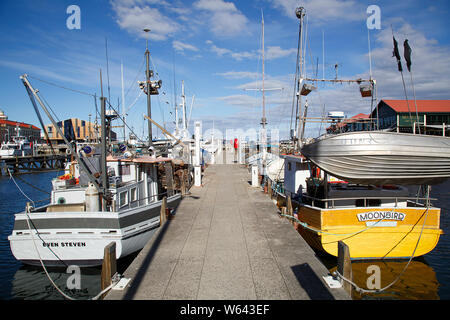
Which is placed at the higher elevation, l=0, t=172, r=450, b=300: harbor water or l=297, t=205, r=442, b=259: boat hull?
l=297, t=205, r=442, b=259: boat hull

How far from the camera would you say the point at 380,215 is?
9484 mm

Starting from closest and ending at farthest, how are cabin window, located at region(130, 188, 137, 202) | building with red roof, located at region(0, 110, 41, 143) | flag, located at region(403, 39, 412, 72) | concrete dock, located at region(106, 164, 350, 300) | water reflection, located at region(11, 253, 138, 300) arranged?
concrete dock, located at region(106, 164, 350, 300) → flag, located at region(403, 39, 412, 72) → water reflection, located at region(11, 253, 138, 300) → cabin window, located at region(130, 188, 137, 202) → building with red roof, located at region(0, 110, 41, 143)

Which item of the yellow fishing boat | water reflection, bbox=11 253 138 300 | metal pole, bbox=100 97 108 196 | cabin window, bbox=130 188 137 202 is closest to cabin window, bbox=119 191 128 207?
cabin window, bbox=130 188 137 202

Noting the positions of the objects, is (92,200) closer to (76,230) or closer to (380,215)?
(76,230)

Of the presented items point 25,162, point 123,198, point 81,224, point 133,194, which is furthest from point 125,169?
point 25,162

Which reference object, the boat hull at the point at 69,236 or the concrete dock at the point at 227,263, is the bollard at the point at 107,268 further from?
the boat hull at the point at 69,236

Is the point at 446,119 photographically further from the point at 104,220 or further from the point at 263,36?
the point at 104,220

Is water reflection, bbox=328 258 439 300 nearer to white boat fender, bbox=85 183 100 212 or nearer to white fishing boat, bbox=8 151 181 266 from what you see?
white fishing boat, bbox=8 151 181 266

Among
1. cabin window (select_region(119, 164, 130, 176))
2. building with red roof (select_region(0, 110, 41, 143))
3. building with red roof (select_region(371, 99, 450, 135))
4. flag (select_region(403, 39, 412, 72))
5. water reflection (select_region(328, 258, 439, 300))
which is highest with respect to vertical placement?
building with red roof (select_region(0, 110, 41, 143))

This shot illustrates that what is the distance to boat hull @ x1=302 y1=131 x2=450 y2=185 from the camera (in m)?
8.05

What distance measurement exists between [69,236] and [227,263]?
532cm

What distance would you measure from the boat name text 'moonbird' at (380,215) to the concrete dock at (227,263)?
8.25ft

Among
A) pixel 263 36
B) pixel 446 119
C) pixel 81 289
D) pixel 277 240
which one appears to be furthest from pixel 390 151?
pixel 446 119

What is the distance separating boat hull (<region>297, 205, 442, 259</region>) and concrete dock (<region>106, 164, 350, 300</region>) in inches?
60.3
